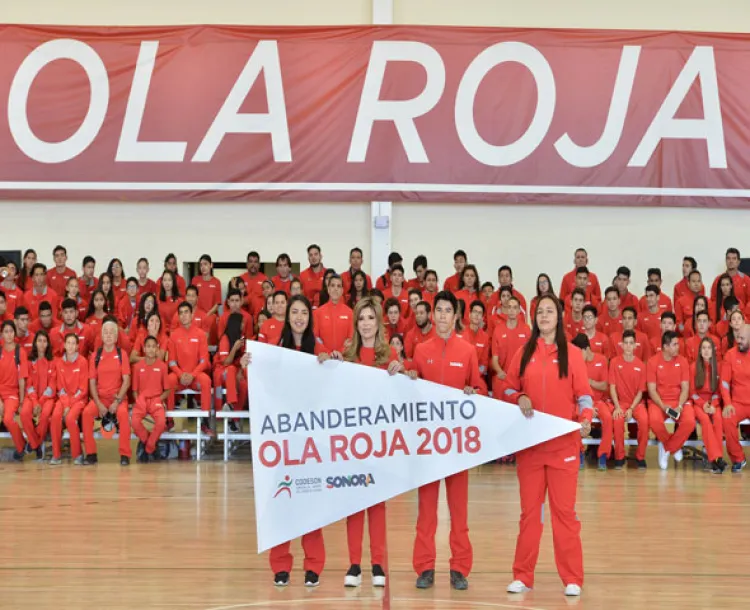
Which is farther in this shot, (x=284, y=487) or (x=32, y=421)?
(x=32, y=421)

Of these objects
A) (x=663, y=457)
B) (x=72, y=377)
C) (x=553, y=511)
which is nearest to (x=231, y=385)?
(x=72, y=377)

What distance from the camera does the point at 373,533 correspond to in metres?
5.77

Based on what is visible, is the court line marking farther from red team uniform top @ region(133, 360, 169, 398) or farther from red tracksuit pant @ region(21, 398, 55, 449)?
red tracksuit pant @ region(21, 398, 55, 449)

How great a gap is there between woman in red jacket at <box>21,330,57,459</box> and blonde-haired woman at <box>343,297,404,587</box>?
5.70 metres

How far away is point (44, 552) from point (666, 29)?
1157 cm

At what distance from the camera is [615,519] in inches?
309

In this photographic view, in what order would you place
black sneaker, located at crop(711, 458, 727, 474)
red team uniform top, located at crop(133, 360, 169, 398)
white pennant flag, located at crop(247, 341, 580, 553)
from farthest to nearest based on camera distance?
red team uniform top, located at crop(133, 360, 169, 398), black sneaker, located at crop(711, 458, 727, 474), white pennant flag, located at crop(247, 341, 580, 553)

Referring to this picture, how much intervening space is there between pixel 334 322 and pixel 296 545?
3.43 meters

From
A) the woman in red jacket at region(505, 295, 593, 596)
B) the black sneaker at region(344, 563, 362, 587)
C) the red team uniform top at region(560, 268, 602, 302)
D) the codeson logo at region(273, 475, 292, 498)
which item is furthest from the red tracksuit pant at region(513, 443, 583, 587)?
the red team uniform top at region(560, 268, 602, 302)

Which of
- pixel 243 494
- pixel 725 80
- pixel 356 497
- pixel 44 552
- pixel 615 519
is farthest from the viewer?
pixel 725 80

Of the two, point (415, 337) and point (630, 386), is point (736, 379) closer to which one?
point (630, 386)

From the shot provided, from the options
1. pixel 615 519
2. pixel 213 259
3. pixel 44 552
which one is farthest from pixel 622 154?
pixel 44 552

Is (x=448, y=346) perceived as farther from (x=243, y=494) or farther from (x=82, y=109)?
(x=82, y=109)

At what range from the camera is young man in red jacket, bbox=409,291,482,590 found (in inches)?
228
